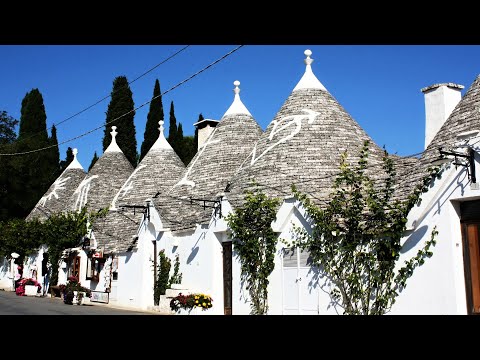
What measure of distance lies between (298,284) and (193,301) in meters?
4.00

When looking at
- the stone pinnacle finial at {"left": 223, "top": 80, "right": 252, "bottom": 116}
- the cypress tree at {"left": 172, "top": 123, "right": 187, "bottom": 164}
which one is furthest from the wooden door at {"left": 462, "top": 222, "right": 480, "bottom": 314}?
the cypress tree at {"left": 172, "top": 123, "right": 187, "bottom": 164}

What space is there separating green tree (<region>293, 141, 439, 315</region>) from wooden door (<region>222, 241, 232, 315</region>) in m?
4.01

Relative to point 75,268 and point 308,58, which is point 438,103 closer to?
point 308,58

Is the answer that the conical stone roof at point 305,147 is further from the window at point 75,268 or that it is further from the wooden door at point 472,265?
the window at point 75,268

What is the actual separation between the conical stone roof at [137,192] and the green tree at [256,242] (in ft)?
32.2

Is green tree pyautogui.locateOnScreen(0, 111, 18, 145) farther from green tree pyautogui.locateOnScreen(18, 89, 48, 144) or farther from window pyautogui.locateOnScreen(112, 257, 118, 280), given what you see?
window pyautogui.locateOnScreen(112, 257, 118, 280)

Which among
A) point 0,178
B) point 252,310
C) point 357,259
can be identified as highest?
point 0,178

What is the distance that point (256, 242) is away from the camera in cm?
1686

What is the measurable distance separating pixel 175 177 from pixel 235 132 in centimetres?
630

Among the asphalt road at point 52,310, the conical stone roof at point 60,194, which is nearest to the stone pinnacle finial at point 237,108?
the asphalt road at point 52,310

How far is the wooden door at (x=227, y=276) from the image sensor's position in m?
18.7
